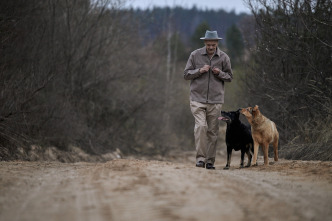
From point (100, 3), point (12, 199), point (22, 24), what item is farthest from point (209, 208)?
point (100, 3)

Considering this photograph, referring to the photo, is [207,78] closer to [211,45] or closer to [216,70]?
[216,70]

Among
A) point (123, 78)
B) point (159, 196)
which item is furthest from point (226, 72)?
point (123, 78)

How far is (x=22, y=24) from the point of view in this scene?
1695 centimetres

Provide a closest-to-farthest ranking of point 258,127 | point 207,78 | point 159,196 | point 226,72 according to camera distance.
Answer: point 159,196 → point 207,78 → point 258,127 → point 226,72

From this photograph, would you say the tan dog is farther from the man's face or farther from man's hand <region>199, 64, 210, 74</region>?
the man's face

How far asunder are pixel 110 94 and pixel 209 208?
20.8 m

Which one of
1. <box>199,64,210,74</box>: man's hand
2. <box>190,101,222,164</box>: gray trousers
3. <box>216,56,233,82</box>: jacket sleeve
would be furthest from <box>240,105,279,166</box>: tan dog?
<box>199,64,210,74</box>: man's hand

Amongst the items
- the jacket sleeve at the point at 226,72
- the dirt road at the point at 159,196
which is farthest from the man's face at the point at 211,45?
the dirt road at the point at 159,196

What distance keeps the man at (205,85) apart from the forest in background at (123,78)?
3.29 meters

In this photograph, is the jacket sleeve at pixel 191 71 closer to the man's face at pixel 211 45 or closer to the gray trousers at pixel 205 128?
the man's face at pixel 211 45

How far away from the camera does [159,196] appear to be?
5.89 metres

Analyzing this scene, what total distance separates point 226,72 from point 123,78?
1554 centimetres

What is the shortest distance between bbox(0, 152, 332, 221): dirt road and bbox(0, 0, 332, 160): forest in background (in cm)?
539

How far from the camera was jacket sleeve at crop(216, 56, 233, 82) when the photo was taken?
34.3 ft
